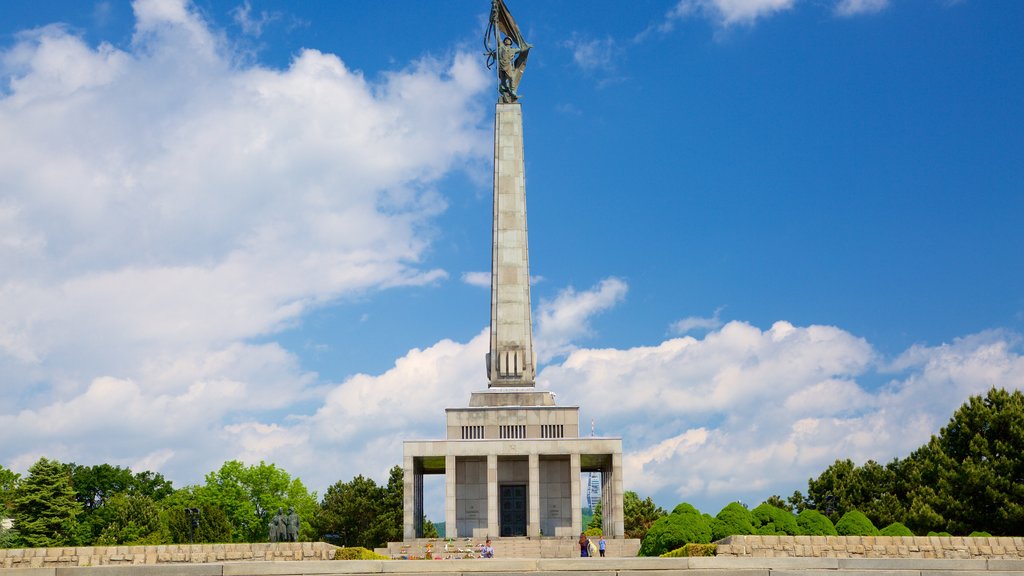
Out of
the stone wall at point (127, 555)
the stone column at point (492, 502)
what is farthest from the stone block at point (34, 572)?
the stone column at point (492, 502)

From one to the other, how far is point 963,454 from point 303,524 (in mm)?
48044

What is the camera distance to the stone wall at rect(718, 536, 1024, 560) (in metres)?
26.0

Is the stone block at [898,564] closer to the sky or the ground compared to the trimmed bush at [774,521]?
closer to the ground

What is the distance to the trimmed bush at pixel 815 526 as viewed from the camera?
34.0 metres

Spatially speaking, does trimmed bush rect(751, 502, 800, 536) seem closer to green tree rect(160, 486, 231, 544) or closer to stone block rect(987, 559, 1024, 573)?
stone block rect(987, 559, 1024, 573)

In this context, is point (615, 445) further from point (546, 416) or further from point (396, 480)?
point (396, 480)

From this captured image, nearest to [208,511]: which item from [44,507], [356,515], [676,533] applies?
[356,515]

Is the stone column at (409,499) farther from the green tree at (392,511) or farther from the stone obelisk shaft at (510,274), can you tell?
the green tree at (392,511)

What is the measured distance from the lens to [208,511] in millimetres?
68875

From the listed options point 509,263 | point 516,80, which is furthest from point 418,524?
point 516,80

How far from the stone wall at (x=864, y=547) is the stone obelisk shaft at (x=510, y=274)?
2290cm

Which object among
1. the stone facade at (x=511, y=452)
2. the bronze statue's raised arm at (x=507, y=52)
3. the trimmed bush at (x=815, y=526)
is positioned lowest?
the trimmed bush at (x=815, y=526)

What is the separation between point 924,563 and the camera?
918 inches

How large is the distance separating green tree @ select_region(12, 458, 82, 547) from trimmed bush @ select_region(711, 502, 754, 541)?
1507 inches
